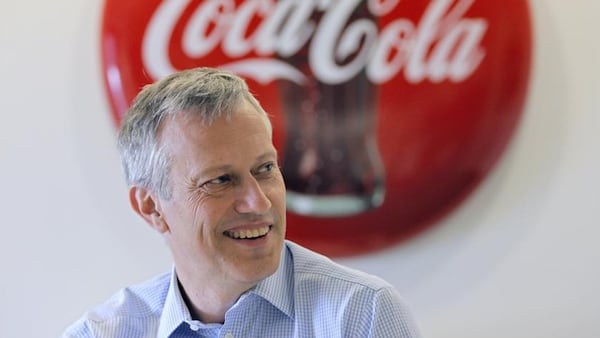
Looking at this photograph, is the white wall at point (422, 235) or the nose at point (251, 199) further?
the white wall at point (422, 235)

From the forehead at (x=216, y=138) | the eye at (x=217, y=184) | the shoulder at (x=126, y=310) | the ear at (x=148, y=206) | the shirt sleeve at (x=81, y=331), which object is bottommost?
the shirt sleeve at (x=81, y=331)

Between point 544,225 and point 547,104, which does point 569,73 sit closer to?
Result: point 547,104

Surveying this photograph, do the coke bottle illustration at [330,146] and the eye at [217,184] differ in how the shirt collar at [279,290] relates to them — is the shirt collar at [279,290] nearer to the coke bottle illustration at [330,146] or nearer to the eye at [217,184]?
the eye at [217,184]

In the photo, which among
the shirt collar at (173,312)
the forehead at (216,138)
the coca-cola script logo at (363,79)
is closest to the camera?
the forehead at (216,138)

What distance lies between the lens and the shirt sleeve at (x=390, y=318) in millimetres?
1005

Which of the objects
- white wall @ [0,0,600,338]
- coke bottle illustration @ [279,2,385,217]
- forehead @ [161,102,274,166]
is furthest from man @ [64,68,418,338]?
white wall @ [0,0,600,338]

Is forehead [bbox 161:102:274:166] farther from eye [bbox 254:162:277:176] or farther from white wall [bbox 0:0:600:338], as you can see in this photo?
white wall [bbox 0:0:600:338]

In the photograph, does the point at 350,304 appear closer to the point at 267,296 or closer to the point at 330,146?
the point at 267,296

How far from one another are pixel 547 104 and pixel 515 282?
0.36 meters

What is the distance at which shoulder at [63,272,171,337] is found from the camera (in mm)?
1162

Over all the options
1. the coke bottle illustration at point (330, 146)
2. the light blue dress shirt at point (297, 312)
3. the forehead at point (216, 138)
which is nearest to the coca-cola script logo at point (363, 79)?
the coke bottle illustration at point (330, 146)

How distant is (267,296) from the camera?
1.04 metres

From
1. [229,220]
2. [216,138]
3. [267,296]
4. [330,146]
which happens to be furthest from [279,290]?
[330,146]

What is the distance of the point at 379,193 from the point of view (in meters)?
1.45
